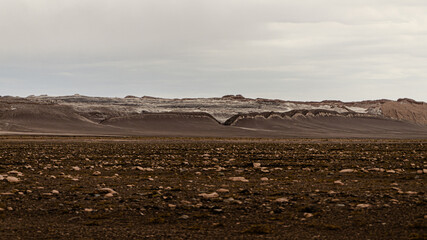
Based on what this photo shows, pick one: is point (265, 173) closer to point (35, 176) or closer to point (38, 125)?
point (35, 176)

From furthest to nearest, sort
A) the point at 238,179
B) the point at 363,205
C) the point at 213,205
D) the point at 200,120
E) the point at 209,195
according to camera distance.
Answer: the point at 200,120 < the point at 238,179 < the point at 209,195 < the point at 213,205 < the point at 363,205

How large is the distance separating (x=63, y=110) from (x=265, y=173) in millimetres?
97262

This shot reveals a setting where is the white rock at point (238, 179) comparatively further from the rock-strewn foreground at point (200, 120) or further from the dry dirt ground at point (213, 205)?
the rock-strewn foreground at point (200, 120)

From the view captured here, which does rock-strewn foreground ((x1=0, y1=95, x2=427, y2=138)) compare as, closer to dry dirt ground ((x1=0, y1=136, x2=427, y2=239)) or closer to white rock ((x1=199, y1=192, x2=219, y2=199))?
dry dirt ground ((x1=0, y1=136, x2=427, y2=239))

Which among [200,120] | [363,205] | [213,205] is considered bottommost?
[213,205]

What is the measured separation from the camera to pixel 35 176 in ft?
59.1

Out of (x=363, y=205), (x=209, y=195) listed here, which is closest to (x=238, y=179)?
(x=209, y=195)

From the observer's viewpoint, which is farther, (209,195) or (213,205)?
(209,195)

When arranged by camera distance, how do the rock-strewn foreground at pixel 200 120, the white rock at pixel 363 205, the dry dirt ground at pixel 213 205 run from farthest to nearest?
1. the rock-strewn foreground at pixel 200 120
2. the white rock at pixel 363 205
3. the dry dirt ground at pixel 213 205

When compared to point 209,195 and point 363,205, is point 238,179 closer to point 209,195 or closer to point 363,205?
point 209,195

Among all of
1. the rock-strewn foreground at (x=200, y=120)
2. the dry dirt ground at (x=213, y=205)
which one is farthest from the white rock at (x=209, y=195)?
the rock-strewn foreground at (x=200, y=120)

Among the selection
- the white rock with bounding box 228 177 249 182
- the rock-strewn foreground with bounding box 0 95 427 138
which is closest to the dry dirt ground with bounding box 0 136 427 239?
the white rock with bounding box 228 177 249 182

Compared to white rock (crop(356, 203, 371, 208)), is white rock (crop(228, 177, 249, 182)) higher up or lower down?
lower down

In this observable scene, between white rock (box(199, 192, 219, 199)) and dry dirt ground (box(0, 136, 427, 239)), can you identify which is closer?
dry dirt ground (box(0, 136, 427, 239))
